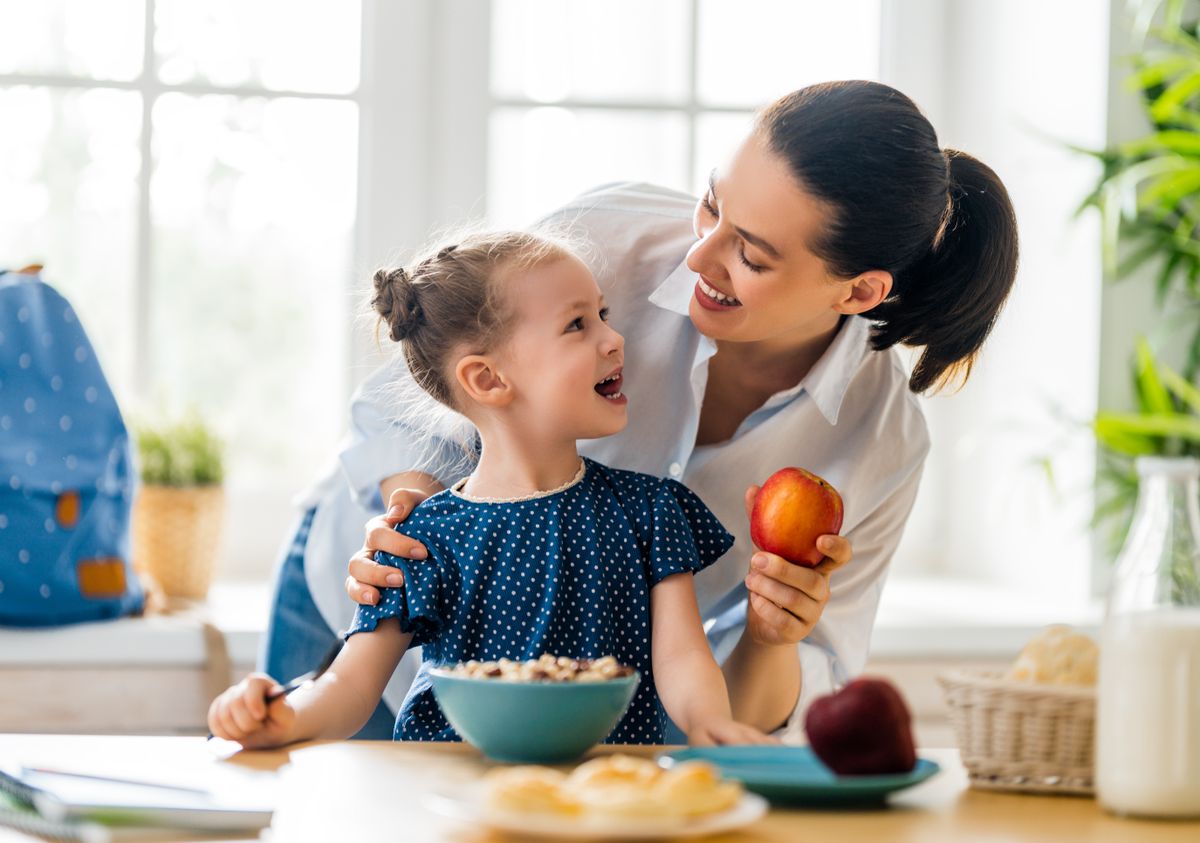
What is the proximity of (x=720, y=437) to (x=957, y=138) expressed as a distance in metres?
1.57

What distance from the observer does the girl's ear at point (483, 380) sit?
4.62 ft

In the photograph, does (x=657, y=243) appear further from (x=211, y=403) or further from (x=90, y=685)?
(x=211, y=403)

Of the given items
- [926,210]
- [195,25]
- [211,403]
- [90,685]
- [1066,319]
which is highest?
[195,25]

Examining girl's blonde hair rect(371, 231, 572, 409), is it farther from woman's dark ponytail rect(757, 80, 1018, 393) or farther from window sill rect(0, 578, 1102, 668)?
window sill rect(0, 578, 1102, 668)

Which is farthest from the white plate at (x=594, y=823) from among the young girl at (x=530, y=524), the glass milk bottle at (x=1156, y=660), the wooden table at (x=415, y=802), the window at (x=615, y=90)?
the window at (x=615, y=90)

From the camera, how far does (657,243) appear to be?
1694 millimetres

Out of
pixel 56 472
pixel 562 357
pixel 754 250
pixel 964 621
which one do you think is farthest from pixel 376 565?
pixel 964 621

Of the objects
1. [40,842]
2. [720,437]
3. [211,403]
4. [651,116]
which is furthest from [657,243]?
[211,403]

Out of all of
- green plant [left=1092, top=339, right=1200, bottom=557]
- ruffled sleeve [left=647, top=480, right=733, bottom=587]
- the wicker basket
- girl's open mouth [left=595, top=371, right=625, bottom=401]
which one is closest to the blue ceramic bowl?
the wicker basket

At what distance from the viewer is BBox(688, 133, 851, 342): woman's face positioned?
1461 millimetres

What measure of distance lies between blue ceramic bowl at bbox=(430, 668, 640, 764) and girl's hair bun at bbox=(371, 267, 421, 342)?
1.85 ft

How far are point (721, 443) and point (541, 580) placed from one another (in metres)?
0.40

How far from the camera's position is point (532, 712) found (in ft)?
3.11

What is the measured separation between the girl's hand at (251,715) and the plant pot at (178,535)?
1519 millimetres
